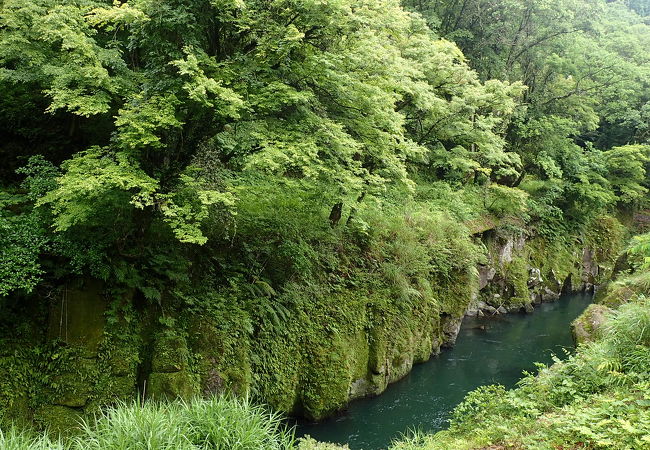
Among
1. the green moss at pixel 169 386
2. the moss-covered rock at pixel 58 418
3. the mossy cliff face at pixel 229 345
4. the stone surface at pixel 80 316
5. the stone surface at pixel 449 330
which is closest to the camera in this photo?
the moss-covered rock at pixel 58 418

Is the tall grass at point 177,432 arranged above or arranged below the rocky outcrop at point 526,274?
below

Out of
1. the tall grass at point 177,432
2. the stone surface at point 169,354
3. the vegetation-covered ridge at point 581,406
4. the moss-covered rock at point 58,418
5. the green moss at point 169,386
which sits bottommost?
the moss-covered rock at point 58,418

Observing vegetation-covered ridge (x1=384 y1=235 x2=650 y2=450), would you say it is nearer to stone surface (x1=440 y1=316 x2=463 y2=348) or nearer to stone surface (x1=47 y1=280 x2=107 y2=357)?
stone surface (x1=47 y1=280 x2=107 y2=357)

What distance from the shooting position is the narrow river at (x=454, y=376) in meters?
9.56

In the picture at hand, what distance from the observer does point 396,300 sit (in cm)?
1222

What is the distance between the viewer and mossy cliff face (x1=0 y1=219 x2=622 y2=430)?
695cm

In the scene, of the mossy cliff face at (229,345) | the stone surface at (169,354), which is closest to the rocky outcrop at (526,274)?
the mossy cliff face at (229,345)

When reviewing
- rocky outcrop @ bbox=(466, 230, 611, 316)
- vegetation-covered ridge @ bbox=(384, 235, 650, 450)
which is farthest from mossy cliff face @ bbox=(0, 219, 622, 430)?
rocky outcrop @ bbox=(466, 230, 611, 316)

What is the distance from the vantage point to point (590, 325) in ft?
31.3

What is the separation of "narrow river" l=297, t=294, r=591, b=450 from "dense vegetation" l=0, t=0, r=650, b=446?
51 cm

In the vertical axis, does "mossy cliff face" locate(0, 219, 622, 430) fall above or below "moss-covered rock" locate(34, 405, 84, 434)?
above

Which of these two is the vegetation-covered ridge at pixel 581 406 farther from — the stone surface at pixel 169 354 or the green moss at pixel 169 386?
the stone surface at pixel 169 354

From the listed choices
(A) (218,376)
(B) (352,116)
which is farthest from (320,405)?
(B) (352,116)

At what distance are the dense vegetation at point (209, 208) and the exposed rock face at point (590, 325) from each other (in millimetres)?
4310
